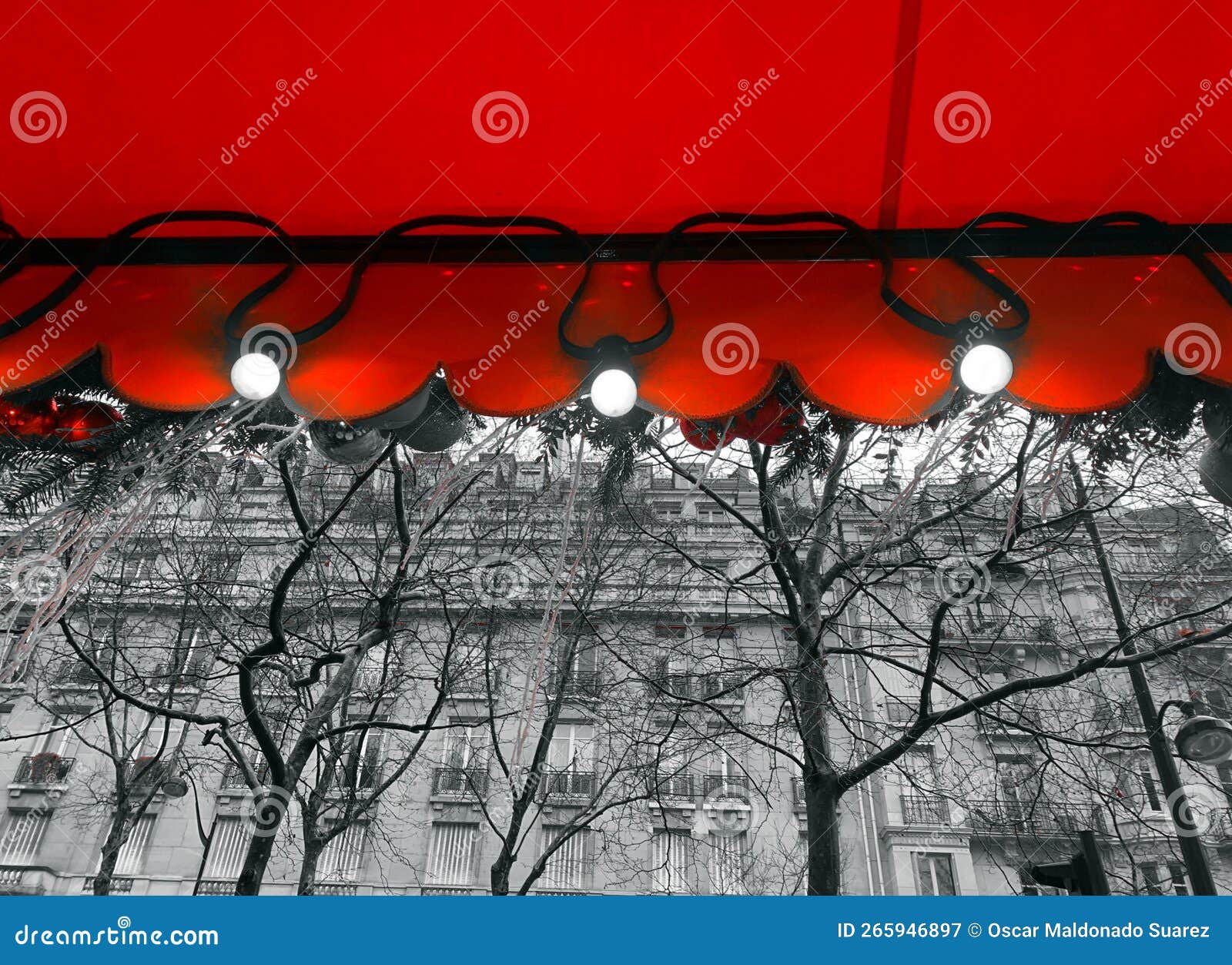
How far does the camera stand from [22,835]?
61.5 ft

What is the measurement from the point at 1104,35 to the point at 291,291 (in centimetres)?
187

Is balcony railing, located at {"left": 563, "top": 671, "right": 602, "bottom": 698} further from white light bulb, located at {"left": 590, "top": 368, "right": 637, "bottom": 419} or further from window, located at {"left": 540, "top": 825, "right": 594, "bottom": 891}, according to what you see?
white light bulb, located at {"left": 590, "top": 368, "right": 637, "bottom": 419}

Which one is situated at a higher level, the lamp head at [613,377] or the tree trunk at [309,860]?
the tree trunk at [309,860]

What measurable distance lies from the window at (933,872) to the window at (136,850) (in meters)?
18.3

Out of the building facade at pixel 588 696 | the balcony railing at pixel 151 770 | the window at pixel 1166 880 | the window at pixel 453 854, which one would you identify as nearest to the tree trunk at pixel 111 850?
the building facade at pixel 588 696

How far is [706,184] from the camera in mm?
1878

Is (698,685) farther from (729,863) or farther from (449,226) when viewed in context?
(449,226)

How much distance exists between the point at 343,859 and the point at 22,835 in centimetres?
797

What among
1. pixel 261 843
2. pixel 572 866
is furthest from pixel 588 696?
pixel 572 866

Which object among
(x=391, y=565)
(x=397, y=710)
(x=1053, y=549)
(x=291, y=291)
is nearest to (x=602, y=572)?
(x=391, y=565)

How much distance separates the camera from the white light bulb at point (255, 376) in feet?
5.78

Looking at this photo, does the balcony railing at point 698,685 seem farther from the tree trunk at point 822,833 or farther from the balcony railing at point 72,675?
the balcony railing at point 72,675

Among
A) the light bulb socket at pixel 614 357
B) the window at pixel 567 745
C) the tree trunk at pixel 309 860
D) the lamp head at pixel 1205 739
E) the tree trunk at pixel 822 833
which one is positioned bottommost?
the light bulb socket at pixel 614 357
